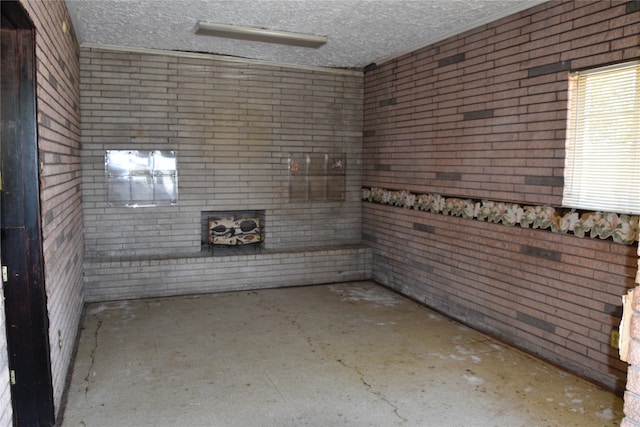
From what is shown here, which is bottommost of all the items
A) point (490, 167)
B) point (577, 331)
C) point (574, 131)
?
point (577, 331)

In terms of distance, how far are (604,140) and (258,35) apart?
138 inches

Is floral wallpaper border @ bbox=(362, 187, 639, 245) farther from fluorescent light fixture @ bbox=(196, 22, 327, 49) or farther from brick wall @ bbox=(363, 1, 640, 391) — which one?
fluorescent light fixture @ bbox=(196, 22, 327, 49)

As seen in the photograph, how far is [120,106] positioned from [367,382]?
4.43 m

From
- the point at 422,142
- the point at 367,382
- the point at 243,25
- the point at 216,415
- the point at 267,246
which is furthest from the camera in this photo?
the point at 267,246

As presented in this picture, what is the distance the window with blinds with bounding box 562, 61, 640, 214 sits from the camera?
144 inches

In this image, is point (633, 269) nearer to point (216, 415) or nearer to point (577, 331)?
point (577, 331)

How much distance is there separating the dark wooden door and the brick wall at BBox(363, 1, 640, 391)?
12.6 ft

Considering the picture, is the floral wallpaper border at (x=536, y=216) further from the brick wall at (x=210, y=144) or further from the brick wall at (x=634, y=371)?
the brick wall at (x=634, y=371)

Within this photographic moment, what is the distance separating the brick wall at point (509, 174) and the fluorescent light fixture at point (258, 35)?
1.33m

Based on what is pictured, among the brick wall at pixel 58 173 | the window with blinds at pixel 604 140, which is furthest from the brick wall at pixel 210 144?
the window with blinds at pixel 604 140

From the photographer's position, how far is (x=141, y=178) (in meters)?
6.20

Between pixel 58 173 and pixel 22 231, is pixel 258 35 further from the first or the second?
pixel 22 231

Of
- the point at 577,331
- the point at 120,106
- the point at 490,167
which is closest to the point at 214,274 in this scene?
the point at 120,106

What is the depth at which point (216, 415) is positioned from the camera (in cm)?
333
